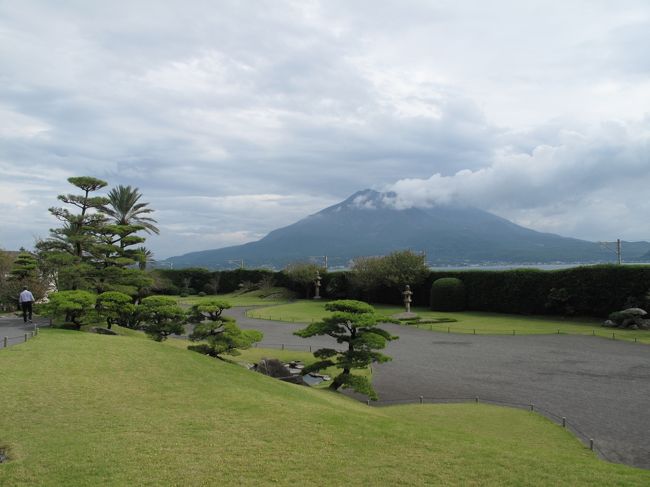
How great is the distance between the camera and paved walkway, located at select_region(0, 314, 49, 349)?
14.6 meters

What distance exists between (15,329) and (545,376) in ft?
60.7

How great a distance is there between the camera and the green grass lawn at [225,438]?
6719 mm

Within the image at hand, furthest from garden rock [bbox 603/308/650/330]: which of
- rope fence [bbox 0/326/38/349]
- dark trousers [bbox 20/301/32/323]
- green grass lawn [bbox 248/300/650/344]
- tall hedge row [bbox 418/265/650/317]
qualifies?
dark trousers [bbox 20/301/32/323]

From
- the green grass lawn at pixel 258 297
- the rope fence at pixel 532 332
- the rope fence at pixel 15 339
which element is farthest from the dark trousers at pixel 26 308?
the green grass lawn at pixel 258 297

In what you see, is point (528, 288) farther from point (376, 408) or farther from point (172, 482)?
point (172, 482)

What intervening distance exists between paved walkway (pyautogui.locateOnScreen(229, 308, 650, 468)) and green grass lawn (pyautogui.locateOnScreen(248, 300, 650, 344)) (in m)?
2.02

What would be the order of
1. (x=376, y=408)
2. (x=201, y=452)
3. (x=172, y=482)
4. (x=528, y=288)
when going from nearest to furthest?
1. (x=172, y=482)
2. (x=201, y=452)
3. (x=376, y=408)
4. (x=528, y=288)

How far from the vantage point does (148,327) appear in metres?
18.0

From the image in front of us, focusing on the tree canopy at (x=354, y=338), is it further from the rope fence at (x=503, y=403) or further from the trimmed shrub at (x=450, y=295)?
the trimmed shrub at (x=450, y=295)

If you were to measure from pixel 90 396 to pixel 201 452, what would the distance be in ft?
12.1

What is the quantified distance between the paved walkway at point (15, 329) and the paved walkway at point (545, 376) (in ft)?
33.3

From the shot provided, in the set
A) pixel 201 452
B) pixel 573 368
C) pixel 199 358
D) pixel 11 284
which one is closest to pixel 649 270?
pixel 573 368

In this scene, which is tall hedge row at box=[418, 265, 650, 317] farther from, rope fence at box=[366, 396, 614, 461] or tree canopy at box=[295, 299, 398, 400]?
tree canopy at box=[295, 299, 398, 400]

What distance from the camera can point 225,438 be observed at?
792cm
